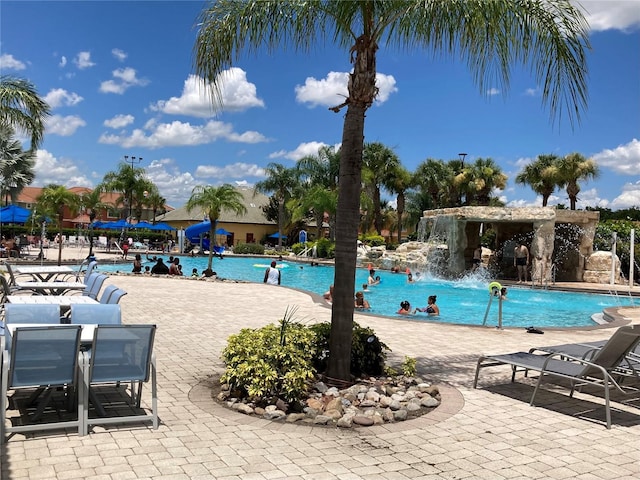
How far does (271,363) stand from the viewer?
5.46 meters

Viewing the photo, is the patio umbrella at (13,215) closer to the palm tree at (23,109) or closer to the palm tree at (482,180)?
the palm tree at (23,109)

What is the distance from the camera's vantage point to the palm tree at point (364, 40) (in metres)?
5.50

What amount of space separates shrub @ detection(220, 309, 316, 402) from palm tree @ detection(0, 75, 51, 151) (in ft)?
40.3

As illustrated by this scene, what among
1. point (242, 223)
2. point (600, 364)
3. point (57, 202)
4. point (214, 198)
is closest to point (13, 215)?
point (57, 202)

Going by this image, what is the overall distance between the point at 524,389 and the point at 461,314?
10.7 metres

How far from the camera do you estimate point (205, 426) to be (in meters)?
4.72

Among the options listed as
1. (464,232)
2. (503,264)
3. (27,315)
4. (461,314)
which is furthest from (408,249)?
(27,315)

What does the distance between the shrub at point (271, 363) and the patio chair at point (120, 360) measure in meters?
0.98

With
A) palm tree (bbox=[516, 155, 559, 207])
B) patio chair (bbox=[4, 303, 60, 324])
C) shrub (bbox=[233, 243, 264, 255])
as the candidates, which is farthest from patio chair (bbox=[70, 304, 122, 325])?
palm tree (bbox=[516, 155, 559, 207])

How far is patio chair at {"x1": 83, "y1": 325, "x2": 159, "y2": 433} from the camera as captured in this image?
4.43 metres

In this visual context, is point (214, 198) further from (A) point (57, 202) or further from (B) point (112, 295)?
(B) point (112, 295)

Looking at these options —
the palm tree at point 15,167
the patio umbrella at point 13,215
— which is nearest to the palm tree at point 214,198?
the palm tree at point 15,167

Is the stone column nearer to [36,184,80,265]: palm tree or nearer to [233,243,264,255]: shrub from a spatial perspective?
[233,243,264,255]: shrub

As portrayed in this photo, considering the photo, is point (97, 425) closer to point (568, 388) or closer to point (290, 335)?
point (290, 335)
